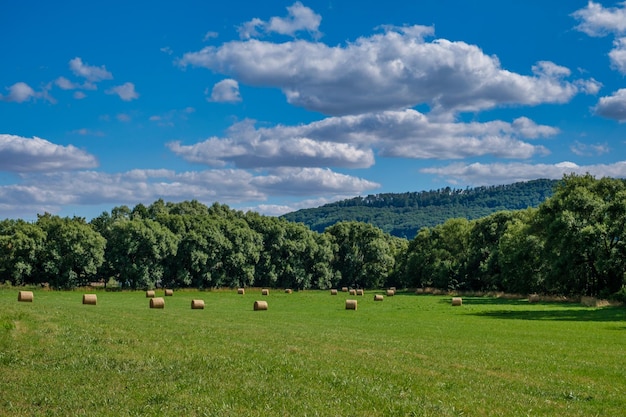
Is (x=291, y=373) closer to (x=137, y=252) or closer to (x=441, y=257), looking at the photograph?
(x=137, y=252)

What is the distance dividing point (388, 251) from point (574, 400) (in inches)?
5537

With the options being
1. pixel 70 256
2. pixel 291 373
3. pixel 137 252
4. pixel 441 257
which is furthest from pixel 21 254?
pixel 291 373

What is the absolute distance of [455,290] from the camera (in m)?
116

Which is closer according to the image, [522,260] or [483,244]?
[522,260]

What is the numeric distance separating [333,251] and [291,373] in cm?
12958

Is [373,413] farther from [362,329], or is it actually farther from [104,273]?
[104,273]

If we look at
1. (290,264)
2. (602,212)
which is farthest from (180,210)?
(602,212)

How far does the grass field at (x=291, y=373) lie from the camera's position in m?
14.1

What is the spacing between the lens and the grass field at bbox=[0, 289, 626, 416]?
14.1m

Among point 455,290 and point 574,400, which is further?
point 455,290

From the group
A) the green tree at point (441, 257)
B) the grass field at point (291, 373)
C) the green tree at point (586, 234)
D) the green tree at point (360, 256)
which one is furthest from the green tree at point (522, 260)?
the grass field at point (291, 373)

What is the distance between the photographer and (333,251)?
147375 millimetres

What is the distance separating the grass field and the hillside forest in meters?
42.8

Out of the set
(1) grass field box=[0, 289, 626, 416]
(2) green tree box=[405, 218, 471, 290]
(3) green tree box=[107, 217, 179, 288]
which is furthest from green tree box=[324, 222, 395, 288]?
(1) grass field box=[0, 289, 626, 416]
